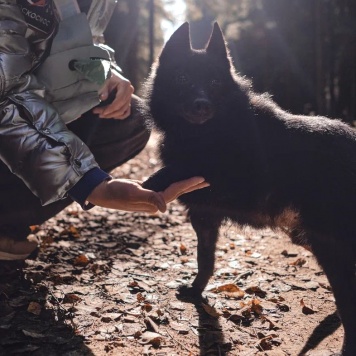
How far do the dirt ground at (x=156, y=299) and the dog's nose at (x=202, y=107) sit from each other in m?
1.10

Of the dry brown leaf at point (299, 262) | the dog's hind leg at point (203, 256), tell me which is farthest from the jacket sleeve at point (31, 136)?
the dry brown leaf at point (299, 262)

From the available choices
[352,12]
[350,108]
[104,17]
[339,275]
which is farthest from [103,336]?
[350,108]

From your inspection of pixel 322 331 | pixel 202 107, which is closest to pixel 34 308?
pixel 202 107

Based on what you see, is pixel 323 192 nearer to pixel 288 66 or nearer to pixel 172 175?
pixel 172 175

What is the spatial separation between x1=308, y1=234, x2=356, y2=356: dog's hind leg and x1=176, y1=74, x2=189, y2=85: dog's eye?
4.05 ft

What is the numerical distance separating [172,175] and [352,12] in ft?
24.5

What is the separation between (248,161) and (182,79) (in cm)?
77

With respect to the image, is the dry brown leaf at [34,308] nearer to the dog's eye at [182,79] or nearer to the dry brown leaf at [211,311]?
the dry brown leaf at [211,311]

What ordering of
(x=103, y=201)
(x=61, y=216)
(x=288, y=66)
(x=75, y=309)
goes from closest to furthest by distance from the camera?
1. (x=103, y=201)
2. (x=75, y=309)
3. (x=61, y=216)
4. (x=288, y=66)

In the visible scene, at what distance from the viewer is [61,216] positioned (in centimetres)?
446

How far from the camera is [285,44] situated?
11180 millimetres

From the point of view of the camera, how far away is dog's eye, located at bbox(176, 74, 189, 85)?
3.08 metres

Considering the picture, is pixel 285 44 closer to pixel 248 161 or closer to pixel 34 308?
pixel 248 161

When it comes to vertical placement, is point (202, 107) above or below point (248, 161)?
above
